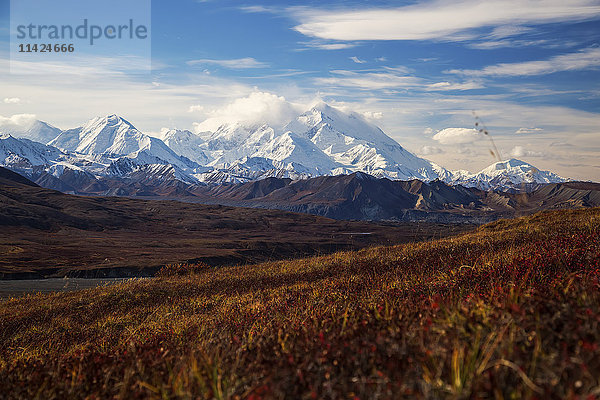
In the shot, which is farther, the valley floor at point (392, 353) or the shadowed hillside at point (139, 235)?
the shadowed hillside at point (139, 235)

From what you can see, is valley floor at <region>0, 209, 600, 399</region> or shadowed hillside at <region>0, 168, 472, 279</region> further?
shadowed hillside at <region>0, 168, 472, 279</region>

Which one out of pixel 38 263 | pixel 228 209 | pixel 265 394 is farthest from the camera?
pixel 228 209

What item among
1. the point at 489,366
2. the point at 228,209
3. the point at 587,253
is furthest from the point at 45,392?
the point at 228,209

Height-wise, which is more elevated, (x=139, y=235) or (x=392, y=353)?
(x=392, y=353)

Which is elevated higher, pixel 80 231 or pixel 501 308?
pixel 501 308

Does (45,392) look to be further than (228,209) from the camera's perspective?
No

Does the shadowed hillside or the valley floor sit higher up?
the valley floor

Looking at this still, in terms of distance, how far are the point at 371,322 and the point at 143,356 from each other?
98.1 inches

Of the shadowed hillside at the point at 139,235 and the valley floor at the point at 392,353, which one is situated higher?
the valley floor at the point at 392,353

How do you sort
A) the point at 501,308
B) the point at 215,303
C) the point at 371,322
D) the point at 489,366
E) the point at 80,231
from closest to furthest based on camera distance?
the point at 489,366, the point at 501,308, the point at 371,322, the point at 215,303, the point at 80,231

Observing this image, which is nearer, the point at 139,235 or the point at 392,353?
the point at 392,353

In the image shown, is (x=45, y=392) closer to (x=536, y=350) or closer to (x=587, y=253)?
(x=536, y=350)

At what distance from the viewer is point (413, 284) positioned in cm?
781

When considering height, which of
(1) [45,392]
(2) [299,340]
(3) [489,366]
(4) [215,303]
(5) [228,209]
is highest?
(3) [489,366]
